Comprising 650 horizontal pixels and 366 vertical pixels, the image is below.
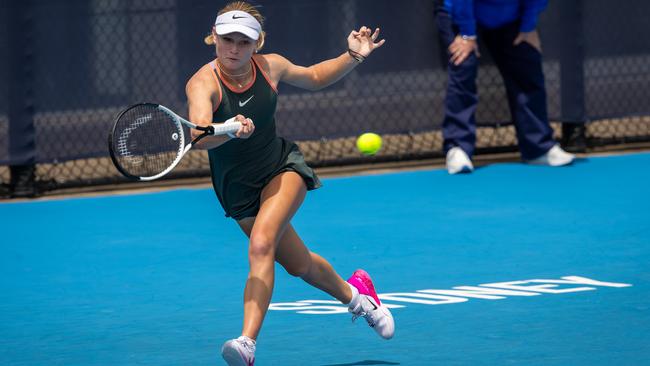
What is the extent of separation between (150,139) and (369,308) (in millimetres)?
1201

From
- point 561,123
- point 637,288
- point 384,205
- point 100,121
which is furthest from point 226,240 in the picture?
point 561,123

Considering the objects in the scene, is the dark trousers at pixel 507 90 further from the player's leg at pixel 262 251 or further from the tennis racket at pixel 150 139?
the tennis racket at pixel 150 139

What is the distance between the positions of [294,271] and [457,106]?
17.3ft

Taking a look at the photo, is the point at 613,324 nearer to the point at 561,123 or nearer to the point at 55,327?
the point at 55,327

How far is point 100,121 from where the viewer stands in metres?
10.3

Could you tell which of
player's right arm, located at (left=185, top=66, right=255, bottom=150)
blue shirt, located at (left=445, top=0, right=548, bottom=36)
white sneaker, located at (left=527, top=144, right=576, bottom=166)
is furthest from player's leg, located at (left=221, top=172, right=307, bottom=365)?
white sneaker, located at (left=527, top=144, right=576, bottom=166)

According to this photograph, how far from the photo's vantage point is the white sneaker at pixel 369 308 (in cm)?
581

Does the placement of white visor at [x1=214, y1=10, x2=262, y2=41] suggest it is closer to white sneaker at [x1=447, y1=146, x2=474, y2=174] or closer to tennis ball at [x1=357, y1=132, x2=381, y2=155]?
tennis ball at [x1=357, y1=132, x2=381, y2=155]

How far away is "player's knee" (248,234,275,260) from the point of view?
5.41 metres

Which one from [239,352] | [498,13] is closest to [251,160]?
[239,352]

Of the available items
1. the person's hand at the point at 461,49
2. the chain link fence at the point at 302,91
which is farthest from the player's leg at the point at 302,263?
the person's hand at the point at 461,49

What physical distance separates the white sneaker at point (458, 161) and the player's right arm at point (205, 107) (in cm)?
540

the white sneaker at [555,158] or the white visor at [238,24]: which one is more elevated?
the white visor at [238,24]

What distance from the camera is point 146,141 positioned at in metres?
5.42
